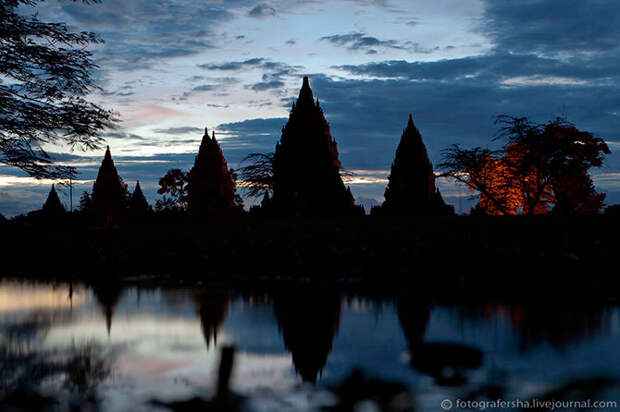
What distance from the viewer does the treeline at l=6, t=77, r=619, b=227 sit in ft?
98.6

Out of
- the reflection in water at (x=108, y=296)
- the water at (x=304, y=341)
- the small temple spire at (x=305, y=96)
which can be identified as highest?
the small temple spire at (x=305, y=96)

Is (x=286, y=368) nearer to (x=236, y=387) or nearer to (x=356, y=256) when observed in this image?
(x=236, y=387)

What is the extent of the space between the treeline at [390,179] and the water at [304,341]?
1983 centimetres

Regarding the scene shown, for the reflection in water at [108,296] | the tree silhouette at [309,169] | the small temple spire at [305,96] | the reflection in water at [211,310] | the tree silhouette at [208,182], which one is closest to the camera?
the reflection in water at [211,310]

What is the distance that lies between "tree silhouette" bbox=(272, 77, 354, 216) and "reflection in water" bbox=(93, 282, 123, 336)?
2519 cm

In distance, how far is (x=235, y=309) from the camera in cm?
957

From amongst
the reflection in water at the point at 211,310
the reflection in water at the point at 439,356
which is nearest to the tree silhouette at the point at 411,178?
the reflection in water at the point at 211,310

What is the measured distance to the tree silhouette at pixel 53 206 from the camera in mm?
62644

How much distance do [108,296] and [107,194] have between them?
49403 mm

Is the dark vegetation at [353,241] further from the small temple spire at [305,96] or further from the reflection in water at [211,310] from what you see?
the reflection in water at [211,310]

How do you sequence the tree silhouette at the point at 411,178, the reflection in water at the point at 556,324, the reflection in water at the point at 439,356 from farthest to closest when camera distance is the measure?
the tree silhouette at the point at 411,178, the reflection in water at the point at 556,324, the reflection in water at the point at 439,356

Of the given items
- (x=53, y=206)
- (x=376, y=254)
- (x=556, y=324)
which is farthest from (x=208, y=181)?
(x=556, y=324)

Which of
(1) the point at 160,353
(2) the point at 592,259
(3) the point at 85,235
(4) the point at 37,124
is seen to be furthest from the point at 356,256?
(3) the point at 85,235

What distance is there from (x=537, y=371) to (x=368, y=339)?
83.0 inches
